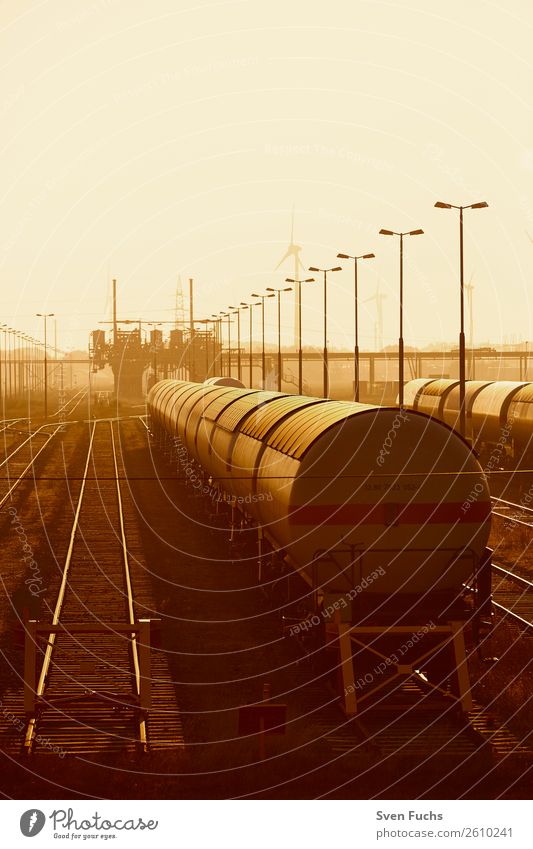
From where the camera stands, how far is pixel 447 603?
67.3 feet

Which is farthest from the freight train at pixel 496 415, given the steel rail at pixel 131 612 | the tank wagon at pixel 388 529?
the tank wagon at pixel 388 529

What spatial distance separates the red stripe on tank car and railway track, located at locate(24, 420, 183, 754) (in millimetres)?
3791

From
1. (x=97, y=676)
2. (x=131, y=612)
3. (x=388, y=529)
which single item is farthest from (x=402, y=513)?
(x=131, y=612)

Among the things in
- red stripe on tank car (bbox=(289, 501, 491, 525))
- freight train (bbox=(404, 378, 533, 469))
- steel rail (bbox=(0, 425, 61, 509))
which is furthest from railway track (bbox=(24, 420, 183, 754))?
freight train (bbox=(404, 378, 533, 469))

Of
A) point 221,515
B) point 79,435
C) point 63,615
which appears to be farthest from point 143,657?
point 79,435

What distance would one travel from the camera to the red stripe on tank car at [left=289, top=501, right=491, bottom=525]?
20.2 metres

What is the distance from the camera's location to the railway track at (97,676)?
1758cm

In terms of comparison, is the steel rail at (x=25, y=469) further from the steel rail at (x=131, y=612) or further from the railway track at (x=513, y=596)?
the railway track at (x=513, y=596)

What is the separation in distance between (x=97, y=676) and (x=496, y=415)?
3804cm

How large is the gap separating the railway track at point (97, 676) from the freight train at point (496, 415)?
985 inches

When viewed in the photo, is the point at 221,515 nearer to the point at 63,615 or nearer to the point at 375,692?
the point at 63,615

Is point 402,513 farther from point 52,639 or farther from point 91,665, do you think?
point 52,639

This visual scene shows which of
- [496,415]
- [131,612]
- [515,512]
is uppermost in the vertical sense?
[496,415]

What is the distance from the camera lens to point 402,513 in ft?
66.3
